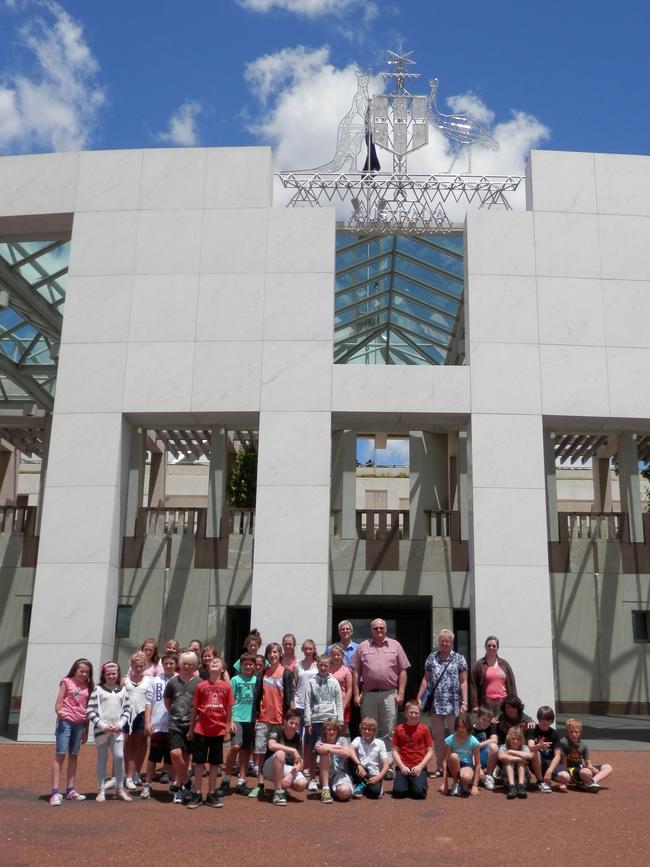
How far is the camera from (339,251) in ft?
65.2

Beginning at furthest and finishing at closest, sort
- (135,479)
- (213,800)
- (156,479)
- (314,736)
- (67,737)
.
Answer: (156,479), (135,479), (314,736), (67,737), (213,800)

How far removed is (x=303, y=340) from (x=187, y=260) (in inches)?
101

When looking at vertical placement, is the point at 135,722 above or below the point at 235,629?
below

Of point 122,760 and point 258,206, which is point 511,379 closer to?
point 258,206

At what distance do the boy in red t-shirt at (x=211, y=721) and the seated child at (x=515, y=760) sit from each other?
10.0ft

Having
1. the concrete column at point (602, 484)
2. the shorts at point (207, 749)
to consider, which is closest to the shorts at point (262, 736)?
the shorts at point (207, 749)

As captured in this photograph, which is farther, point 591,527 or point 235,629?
point 591,527

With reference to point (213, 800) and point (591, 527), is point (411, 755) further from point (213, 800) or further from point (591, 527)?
point (591, 527)

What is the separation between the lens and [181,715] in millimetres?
9070

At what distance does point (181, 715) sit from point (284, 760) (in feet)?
3.85

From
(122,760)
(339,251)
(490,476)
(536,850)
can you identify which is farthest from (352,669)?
(339,251)

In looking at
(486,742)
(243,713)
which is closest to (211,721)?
(243,713)

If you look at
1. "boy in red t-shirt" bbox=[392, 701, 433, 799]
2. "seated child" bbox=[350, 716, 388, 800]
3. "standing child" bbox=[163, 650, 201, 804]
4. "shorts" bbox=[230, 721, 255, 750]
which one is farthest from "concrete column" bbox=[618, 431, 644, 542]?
"standing child" bbox=[163, 650, 201, 804]

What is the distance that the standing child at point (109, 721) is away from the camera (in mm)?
8977
